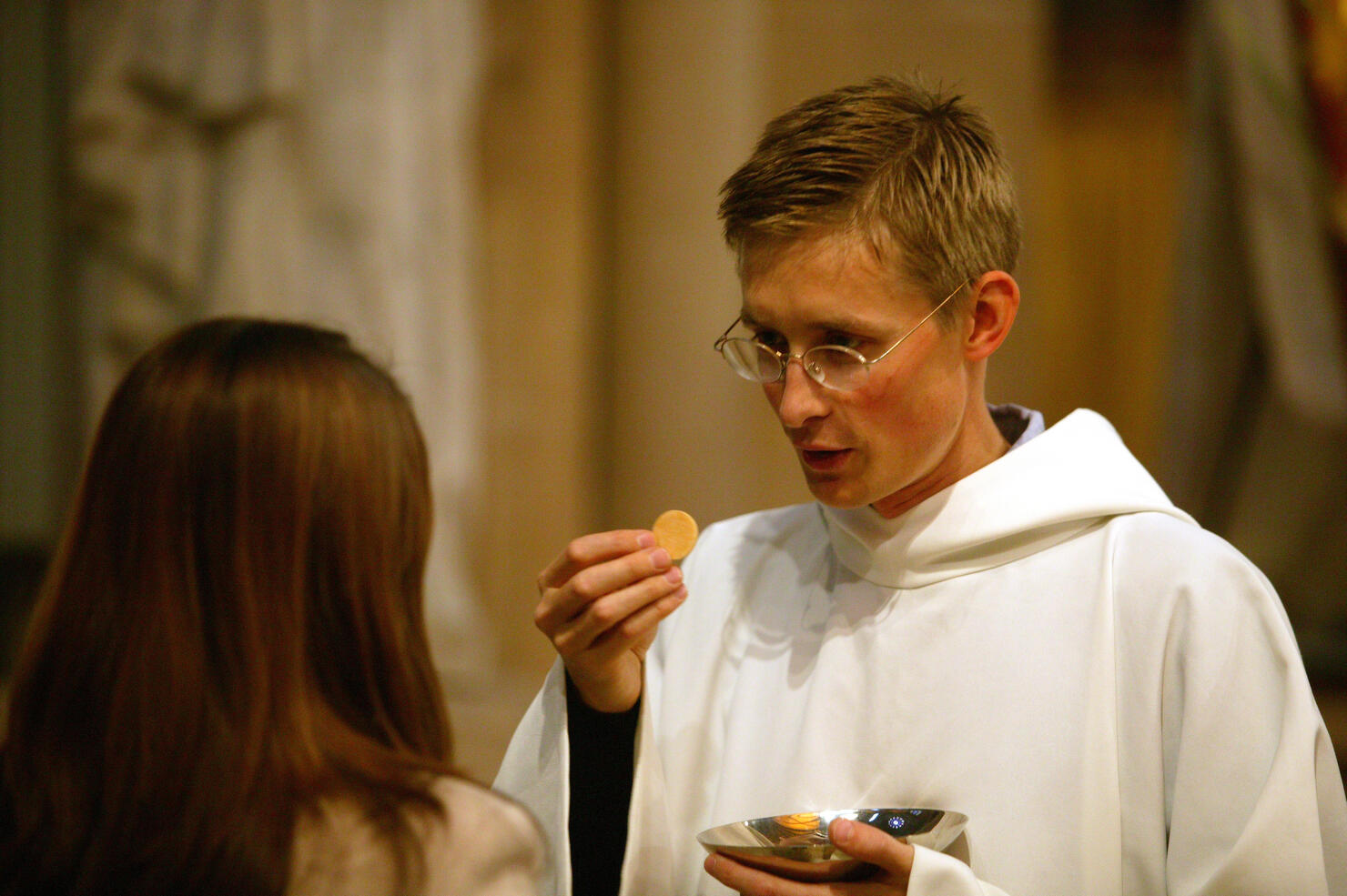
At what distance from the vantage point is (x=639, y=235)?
229 inches

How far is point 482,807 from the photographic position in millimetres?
1499

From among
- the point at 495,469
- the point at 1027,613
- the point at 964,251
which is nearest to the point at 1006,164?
the point at 964,251

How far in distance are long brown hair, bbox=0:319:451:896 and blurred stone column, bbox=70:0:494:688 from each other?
3490 mm

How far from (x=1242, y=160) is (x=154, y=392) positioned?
485 centimetres

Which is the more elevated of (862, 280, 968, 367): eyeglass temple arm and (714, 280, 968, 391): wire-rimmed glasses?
(862, 280, 968, 367): eyeglass temple arm

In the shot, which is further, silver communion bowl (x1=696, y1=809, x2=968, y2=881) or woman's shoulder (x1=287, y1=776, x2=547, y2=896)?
silver communion bowl (x1=696, y1=809, x2=968, y2=881)

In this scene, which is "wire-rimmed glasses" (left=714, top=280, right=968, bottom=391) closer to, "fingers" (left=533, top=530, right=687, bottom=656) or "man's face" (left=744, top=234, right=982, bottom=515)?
"man's face" (left=744, top=234, right=982, bottom=515)

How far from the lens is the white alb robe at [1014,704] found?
6.05ft

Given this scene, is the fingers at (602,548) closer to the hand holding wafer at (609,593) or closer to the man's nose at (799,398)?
the hand holding wafer at (609,593)

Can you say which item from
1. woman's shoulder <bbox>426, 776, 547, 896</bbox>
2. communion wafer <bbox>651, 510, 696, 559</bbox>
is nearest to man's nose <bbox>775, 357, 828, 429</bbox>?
communion wafer <bbox>651, 510, 696, 559</bbox>

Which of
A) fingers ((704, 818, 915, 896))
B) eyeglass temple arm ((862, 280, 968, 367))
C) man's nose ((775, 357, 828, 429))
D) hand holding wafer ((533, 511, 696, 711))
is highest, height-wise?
eyeglass temple arm ((862, 280, 968, 367))

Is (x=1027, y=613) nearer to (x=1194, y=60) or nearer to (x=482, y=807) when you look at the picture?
(x=482, y=807)

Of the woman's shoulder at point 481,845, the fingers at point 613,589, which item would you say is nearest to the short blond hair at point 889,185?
the fingers at point 613,589

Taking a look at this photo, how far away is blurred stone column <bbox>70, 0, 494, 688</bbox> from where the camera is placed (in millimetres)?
5008
